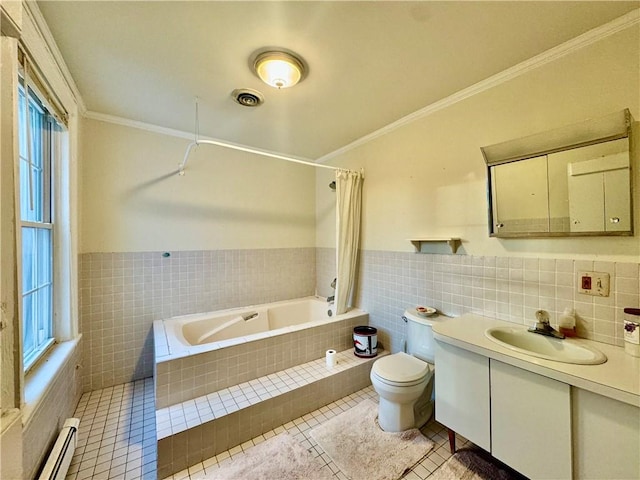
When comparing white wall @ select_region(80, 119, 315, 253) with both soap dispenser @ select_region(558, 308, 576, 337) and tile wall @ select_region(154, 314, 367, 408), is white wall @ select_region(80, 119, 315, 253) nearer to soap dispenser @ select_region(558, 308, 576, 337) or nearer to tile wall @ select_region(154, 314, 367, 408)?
tile wall @ select_region(154, 314, 367, 408)

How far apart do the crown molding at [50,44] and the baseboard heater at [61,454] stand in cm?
212

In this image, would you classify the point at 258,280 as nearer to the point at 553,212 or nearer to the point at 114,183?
the point at 114,183

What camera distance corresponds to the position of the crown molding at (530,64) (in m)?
1.33

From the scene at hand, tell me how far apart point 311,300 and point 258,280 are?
712mm

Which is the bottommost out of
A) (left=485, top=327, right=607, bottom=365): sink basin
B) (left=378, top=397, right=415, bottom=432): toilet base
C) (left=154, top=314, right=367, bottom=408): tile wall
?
(left=378, top=397, right=415, bottom=432): toilet base

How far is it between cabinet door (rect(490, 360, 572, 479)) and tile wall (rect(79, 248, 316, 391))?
242cm

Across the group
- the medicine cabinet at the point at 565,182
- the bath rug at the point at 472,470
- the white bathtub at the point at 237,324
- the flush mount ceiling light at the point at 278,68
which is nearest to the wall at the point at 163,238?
the white bathtub at the point at 237,324

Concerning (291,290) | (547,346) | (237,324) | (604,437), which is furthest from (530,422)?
(291,290)

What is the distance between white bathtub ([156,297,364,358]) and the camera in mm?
2027

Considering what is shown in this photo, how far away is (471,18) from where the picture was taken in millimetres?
1311

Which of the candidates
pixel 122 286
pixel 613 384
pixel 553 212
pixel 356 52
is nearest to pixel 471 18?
pixel 356 52

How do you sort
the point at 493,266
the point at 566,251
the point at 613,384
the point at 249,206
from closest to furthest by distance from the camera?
1. the point at 613,384
2. the point at 566,251
3. the point at 493,266
4. the point at 249,206

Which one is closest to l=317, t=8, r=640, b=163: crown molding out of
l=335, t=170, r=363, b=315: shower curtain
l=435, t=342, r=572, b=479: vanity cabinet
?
l=335, t=170, r=363, b=315: shower curtain

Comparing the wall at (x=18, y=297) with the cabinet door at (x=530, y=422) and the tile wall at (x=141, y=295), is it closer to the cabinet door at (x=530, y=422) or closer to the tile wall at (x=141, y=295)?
the tile wall at (x=141, y=295)
